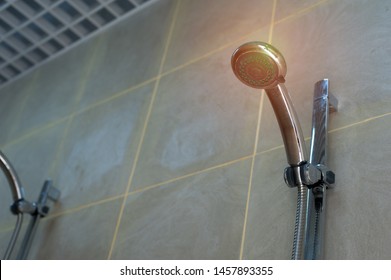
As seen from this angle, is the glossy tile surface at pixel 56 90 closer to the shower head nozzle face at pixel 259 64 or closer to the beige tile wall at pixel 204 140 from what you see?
the beige tile wall at pixel 204 140

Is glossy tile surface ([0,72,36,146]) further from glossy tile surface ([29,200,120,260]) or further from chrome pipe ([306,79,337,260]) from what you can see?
chrome pipe ([306,79,337,260])

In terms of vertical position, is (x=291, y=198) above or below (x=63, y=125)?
below

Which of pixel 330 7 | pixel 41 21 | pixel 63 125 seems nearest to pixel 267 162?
pixel 330 7

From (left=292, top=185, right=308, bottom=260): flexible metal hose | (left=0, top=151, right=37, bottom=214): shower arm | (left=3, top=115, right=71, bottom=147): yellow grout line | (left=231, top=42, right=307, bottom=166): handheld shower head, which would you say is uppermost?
(left=3, top=115, right=71, bottom=147): yellow grout line

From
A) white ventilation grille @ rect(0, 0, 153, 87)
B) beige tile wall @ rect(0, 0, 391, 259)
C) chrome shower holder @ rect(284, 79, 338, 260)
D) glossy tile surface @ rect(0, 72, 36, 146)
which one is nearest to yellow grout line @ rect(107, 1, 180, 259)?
beige tile wall @ rect(0, 0, 391, 259)

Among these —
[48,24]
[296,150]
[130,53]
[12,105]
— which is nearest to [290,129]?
[296,150]

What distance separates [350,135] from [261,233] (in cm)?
19

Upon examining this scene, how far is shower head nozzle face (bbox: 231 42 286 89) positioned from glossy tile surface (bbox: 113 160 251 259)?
23cm

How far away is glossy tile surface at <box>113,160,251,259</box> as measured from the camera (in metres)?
0.90

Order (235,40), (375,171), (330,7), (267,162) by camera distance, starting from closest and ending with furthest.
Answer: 1. (375,171)
2. (267,162)
3. (330,7)
4. (235,40)

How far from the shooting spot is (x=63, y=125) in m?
1.47

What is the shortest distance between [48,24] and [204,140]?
2.69 ft

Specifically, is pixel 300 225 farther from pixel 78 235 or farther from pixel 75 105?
pixel 75 105

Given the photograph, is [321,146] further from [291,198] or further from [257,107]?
[257,107]
